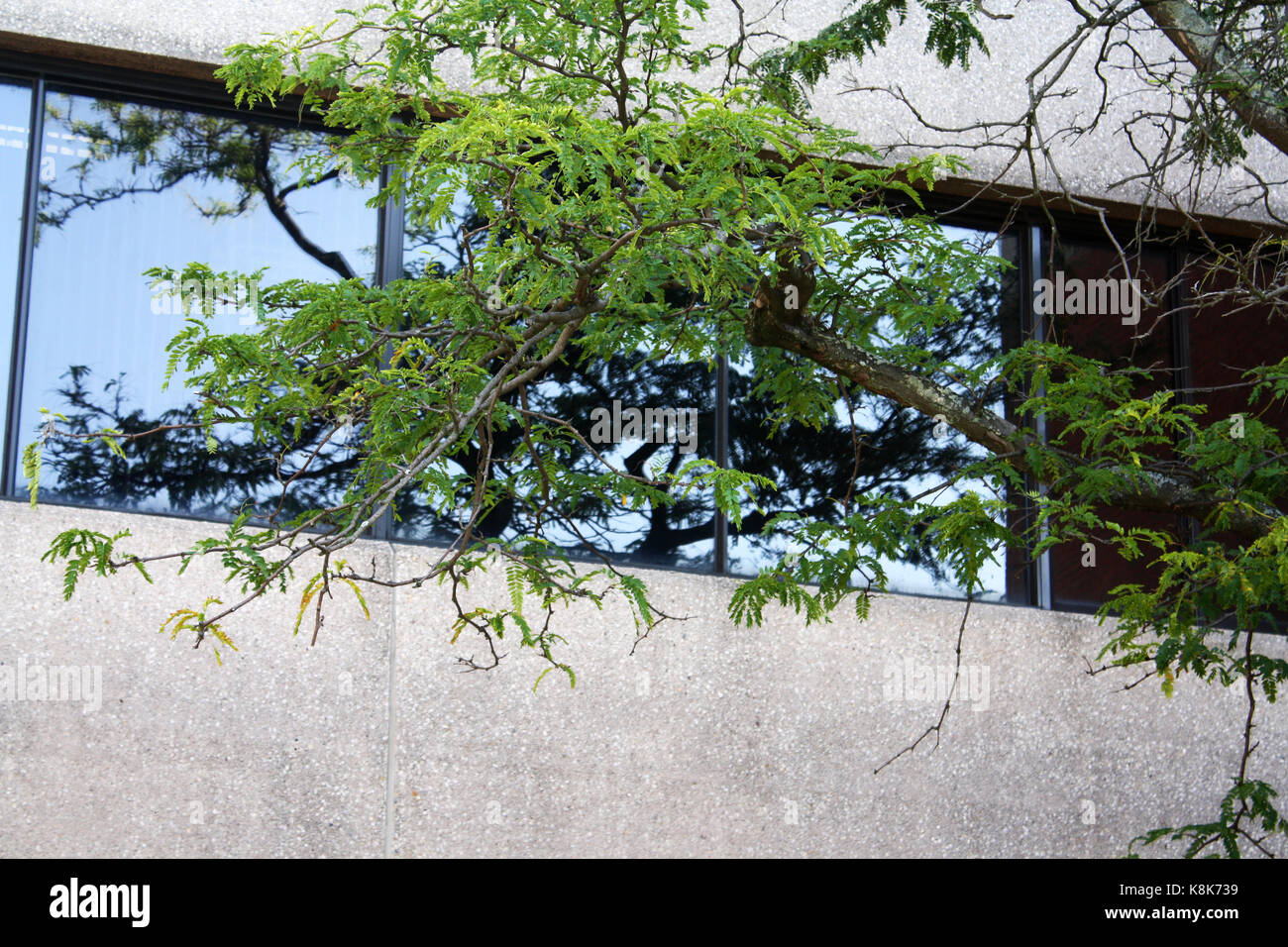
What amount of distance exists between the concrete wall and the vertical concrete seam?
16 mm

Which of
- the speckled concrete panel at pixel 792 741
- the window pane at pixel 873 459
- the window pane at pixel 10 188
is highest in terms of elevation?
the window pane at pixel 10 188

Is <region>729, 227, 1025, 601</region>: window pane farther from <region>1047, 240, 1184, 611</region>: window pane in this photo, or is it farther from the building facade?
<region>1047, 240, 1184, 611</region>: window pane

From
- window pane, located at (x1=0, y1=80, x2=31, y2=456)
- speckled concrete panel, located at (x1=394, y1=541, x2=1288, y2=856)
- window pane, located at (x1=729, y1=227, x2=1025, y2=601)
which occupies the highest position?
window pane, located at (x1=0, y1=80, x2=31, y2=456)

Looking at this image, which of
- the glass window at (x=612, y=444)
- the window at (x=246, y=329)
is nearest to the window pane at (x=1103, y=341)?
the window at (x=246, y=329)

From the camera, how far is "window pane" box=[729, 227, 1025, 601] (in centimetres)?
780

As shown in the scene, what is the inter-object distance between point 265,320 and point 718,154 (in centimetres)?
169

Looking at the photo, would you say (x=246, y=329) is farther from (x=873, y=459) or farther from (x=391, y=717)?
(x=873, y=459)

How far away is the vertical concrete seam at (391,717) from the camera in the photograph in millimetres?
6664

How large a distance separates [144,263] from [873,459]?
4261mm

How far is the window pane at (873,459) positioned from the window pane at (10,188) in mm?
3897

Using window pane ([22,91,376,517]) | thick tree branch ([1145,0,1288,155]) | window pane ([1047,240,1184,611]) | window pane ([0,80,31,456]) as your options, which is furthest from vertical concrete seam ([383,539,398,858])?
thick tree branch ([1145,0,1288,155])

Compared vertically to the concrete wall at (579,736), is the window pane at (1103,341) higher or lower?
higher

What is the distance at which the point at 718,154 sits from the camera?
368 centimetres

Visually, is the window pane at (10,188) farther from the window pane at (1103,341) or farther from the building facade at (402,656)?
the window pane at (1103,341)
